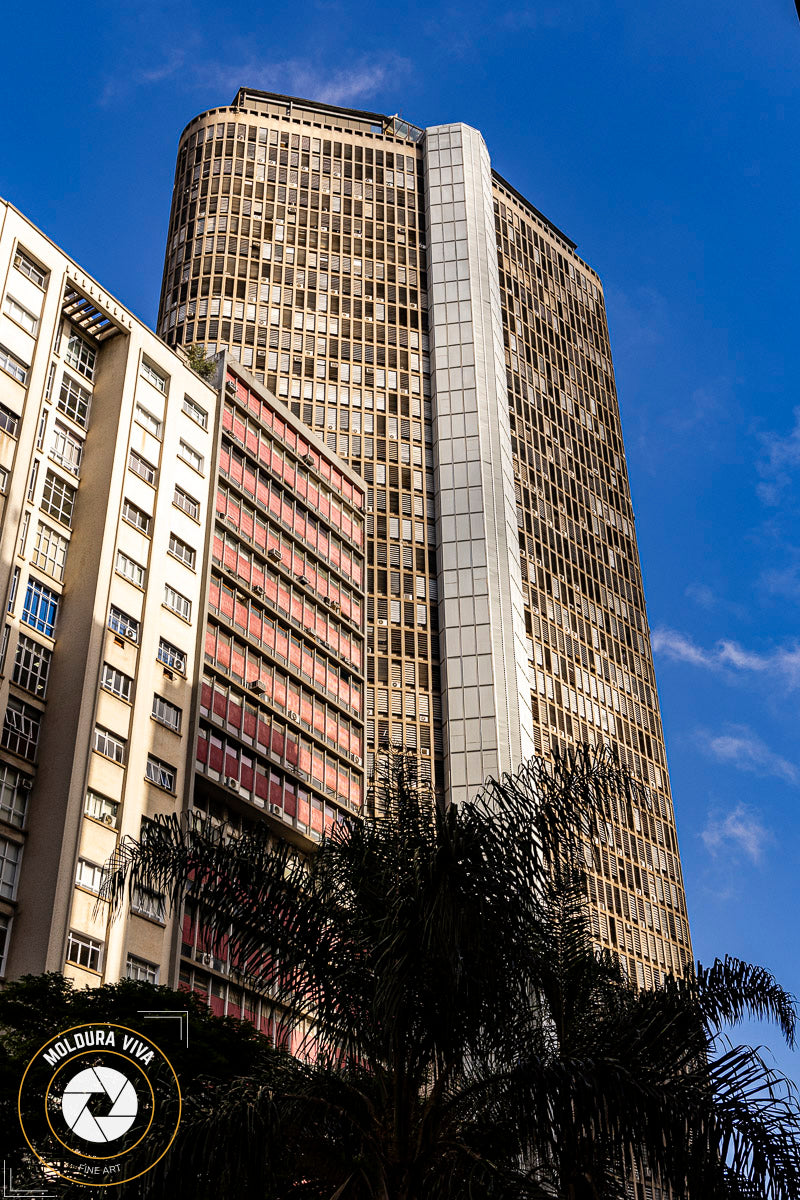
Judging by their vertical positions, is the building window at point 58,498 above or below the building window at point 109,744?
above

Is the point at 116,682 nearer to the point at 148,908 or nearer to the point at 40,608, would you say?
the point at 40,608

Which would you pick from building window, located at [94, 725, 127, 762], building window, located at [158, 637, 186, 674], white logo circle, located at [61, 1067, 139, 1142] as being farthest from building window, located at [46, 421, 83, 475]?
white logo circle, located at [61, 1067, 139, 1142]

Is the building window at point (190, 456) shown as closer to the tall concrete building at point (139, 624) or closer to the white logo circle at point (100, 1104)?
the tall concrete building at point (139, 624)

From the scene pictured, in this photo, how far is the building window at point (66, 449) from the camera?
5591 centimetres

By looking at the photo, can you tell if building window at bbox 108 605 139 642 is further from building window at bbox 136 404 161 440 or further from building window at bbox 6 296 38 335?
building window at bbox 6 296 38 335

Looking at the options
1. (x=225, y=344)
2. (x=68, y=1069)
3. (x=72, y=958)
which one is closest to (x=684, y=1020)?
(x=68, y=1069)

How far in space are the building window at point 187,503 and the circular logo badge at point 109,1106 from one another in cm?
3927

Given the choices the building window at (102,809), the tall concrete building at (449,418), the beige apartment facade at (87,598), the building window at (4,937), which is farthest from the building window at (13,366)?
the tall concrete building at (449,418)

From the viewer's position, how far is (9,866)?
155ft

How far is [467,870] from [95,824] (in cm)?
3351

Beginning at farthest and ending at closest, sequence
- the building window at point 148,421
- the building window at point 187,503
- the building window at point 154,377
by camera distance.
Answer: the building window at point 154,377, the building window at point 187,503, the building window at point 148,421

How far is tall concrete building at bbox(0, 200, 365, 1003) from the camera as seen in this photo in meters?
48.3

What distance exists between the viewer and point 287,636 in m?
65.1

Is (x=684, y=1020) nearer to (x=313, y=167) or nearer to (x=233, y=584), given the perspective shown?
(x=233, y=584)
